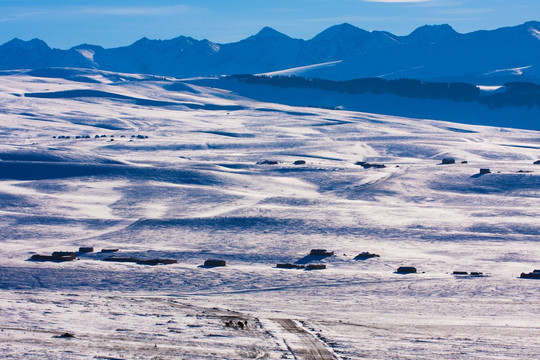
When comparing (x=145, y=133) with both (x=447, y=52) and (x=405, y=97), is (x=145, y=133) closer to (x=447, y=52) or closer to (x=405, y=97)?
(x=405, y=97)

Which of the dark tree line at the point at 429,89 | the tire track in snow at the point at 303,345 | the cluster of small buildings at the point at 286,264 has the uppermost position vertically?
the dark tree line at the point at 429,89

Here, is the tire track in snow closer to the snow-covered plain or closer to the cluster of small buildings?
the snow-covered plain

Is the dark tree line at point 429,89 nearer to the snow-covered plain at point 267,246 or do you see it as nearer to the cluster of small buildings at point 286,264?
the snow-covered plain at point 267,246

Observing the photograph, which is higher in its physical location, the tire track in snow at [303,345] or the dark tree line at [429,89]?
the dark tree line at [429,89]

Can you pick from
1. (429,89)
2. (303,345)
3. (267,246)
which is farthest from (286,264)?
(429,89)

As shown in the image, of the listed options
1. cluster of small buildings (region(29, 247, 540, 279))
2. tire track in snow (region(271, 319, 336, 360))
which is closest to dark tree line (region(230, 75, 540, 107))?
cluster of small buildings (region(29, 247, 540, 279))

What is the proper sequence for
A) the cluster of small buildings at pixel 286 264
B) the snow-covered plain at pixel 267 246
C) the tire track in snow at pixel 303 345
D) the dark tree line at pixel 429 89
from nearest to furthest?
1. the tire track in snow at pixel 303 345
2. the snow-covered plain at pixel 267 246
3. the cluster of small buildings at pixel 286 264
4. the dark tree line at pixel 429 89

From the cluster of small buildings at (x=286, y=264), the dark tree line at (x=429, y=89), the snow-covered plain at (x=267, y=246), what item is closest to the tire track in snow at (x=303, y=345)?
the snow-covered plain at (x=267, y=246)

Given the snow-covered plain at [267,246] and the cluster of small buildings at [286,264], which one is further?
the cluster of small buildings at [286,264]
